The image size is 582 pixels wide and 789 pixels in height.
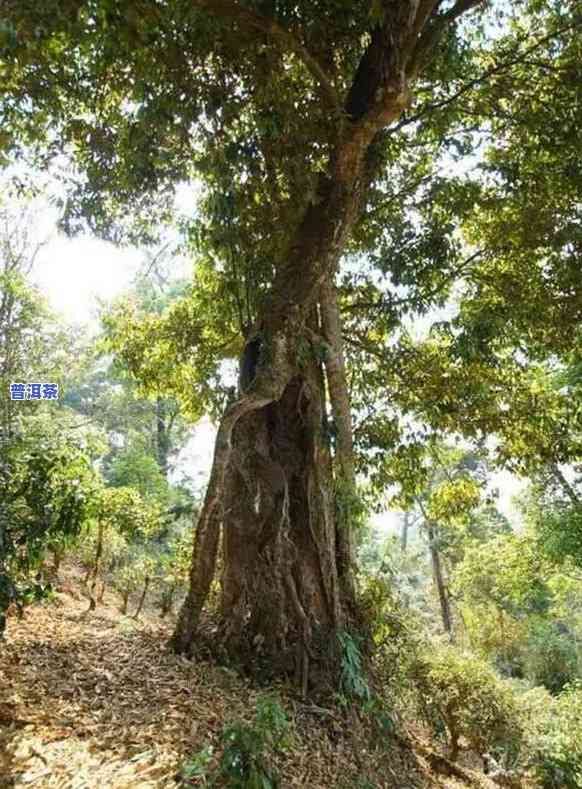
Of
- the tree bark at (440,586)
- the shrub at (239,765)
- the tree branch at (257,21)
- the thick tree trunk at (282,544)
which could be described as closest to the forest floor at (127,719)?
the shrub at (239,765)

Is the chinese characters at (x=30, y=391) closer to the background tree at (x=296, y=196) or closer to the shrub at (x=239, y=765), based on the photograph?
the background tree at (x=296, y=196)

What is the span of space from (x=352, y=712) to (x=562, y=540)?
22.7ft

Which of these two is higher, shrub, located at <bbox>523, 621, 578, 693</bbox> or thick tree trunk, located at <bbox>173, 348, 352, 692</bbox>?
thick tree trunk, located at <bbox>173, 348, 352, 692</bbox>

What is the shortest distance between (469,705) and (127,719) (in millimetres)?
4653

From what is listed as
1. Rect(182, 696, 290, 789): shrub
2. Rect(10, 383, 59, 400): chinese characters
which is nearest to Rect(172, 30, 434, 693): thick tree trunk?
Rect(182, 696, 290, 789): shrub

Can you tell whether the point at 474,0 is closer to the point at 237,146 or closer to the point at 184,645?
the point at 237,146

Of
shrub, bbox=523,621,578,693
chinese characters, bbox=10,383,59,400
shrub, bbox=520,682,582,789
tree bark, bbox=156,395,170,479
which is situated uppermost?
tree bark, bbox=156,395,170,479

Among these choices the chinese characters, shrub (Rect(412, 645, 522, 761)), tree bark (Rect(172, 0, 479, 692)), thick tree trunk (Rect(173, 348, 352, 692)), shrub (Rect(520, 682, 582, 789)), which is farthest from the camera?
the chinese characters

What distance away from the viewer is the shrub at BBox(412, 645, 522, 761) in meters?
6.18

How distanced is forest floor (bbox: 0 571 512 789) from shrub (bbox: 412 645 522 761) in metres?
1.68

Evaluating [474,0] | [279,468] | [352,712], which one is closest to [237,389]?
[279,468]

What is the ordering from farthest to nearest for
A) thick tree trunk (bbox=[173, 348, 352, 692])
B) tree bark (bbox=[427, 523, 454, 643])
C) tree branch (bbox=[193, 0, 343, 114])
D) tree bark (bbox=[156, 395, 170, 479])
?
tree bark (bbox=[156, 395, 170, 479]) < tree bark (bbox=[427, 523, 454, 643]) < thick tree trunk (bbox=[173, 348, 352, 692]) < tree branch (bbox=[193, 0, 343, 114])

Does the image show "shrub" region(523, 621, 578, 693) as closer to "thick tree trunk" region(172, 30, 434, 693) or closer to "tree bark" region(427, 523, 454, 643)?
"tree bark" region(427, 523, 454, 643)

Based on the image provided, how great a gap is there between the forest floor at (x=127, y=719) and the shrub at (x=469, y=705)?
Answer: 5.51 feet
